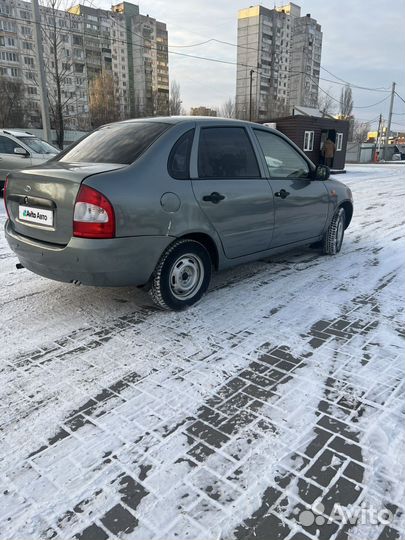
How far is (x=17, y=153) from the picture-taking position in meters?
10.4

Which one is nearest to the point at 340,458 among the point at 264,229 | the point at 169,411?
the point at 169,411

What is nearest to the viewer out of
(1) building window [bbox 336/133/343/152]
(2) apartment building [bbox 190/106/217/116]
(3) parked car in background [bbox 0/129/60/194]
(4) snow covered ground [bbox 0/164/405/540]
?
(4) snow covered ground [bbox 0/164/405/540]

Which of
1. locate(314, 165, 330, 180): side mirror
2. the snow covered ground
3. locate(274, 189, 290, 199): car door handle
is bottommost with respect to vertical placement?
the snow covered ground

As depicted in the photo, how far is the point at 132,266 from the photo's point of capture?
125 inches

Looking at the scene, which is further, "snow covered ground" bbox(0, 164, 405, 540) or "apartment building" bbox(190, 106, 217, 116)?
"apartment building" bbox(190, 106, 217, 116)

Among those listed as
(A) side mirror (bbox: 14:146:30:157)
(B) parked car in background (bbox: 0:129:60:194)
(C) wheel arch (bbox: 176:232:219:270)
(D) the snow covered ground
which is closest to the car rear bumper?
(C) wheel arch (bbox: 176:232:219:270)

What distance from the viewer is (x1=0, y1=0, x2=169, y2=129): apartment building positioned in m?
52.8

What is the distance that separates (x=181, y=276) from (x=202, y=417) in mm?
1594

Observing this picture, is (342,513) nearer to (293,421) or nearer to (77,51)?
(293,421)

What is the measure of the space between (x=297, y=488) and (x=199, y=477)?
454 mm

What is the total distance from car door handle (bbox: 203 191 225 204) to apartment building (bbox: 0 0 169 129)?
45577 mm

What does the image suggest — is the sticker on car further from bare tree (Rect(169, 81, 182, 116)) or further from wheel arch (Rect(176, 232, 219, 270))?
bare tree (Rect(169, 81, 182, 116))

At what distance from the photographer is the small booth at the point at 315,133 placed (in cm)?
2068

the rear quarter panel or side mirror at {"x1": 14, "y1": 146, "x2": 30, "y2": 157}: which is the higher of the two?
side mirror at {"x1": 14, "y1": 146, "x2": 30, "y2": 157}
